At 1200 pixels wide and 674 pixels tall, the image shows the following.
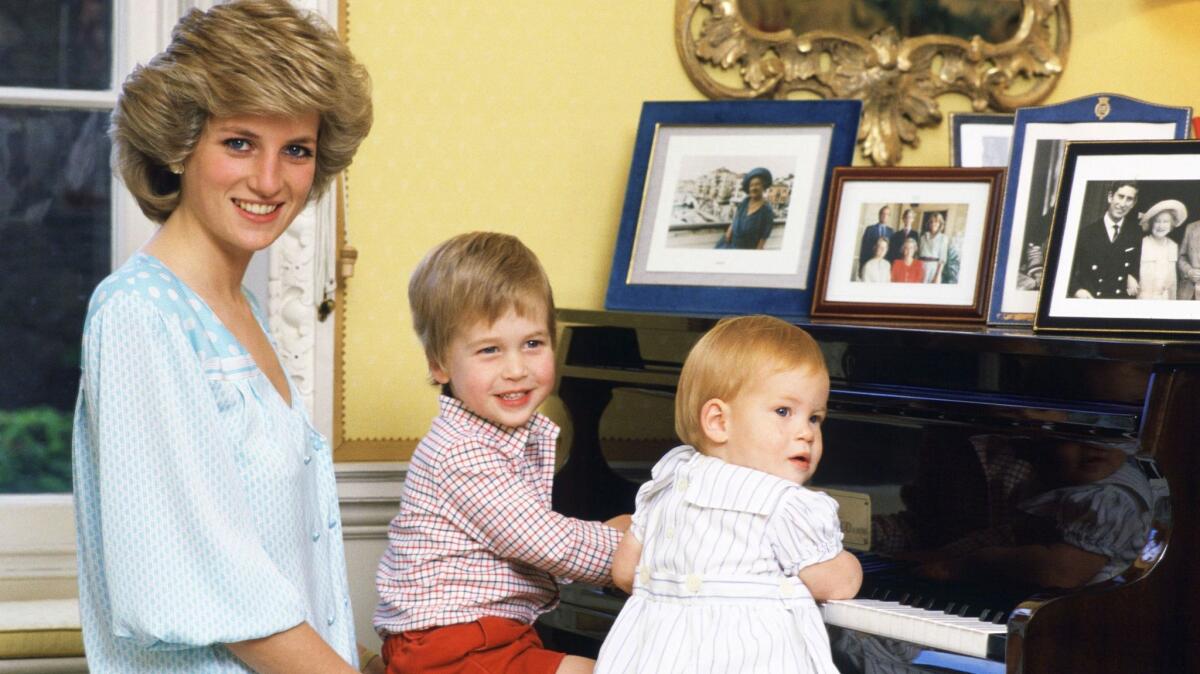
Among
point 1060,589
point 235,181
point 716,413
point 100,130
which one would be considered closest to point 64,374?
point 100,130

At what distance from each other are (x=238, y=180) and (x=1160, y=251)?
135 centimetres

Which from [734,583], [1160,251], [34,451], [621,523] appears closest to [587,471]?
[621,523]

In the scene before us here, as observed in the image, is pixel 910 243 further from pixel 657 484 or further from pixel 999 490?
pixel 657 484

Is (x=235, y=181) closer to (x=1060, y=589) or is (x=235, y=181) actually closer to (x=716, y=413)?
(x=716, y=413)

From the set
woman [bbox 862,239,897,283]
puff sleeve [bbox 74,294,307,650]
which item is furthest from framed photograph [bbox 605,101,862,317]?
puff sleeve [bbox 74,294,307,650]

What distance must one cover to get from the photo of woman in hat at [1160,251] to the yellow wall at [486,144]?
1.09m

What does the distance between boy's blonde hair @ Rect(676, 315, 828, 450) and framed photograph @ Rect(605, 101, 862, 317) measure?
0.76m

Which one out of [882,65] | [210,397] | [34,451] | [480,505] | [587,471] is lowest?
[34,451]

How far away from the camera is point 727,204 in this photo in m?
2.77

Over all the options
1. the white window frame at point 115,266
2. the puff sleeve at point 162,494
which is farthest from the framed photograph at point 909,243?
the puff sleeve at point 162,494

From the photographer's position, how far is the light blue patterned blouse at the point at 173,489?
1.51 meters

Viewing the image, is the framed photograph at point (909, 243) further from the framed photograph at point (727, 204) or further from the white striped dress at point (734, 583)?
the white striped dress at point (734, 583)

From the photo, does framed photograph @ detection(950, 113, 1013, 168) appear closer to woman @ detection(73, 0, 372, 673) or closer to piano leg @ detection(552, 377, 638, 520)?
piano leg @ detection(552, 377, 638, 520)

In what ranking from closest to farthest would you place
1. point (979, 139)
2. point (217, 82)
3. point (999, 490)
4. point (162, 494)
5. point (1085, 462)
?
point (162, 494)
point (217, 82)
point (1085, 462)
point (999, 490)
point (979, 139)
